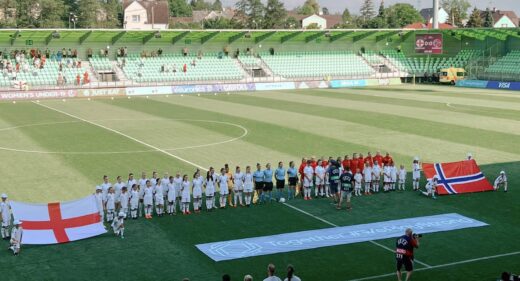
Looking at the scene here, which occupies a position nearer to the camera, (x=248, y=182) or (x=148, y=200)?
(x=148, y=200)

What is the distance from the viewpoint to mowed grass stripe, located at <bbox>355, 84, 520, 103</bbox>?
57.8 metres

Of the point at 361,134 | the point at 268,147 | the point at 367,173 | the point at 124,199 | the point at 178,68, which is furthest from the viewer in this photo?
the point at 178,68

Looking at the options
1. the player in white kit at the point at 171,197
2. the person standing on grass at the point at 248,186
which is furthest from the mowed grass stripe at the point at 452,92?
the player in white kit at the point at 171,197

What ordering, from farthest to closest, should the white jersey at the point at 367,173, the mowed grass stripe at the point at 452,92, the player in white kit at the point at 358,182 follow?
the mowed grass stripe at the point at 452,92, the white jersey at the point at 367,173, the player in white kit at the point at 358,182

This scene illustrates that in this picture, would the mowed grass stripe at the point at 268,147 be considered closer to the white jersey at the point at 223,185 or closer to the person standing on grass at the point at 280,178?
the person standing on grass at the point at 280,178

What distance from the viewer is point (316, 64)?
7856 centimetres

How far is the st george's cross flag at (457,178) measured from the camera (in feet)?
75.6

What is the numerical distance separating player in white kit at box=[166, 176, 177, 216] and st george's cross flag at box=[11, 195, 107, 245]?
7.88 ft

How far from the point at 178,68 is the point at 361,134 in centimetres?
3887

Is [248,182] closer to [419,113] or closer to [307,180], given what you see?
[307,180]

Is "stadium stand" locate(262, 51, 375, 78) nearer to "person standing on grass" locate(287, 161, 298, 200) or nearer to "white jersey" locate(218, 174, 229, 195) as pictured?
"person standing on grass" locate(287, 161, 298, 200)

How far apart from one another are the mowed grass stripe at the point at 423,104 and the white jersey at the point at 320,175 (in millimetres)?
24494

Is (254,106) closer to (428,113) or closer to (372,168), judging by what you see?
(428,113)

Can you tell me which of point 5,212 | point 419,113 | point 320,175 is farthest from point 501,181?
point 419,113
